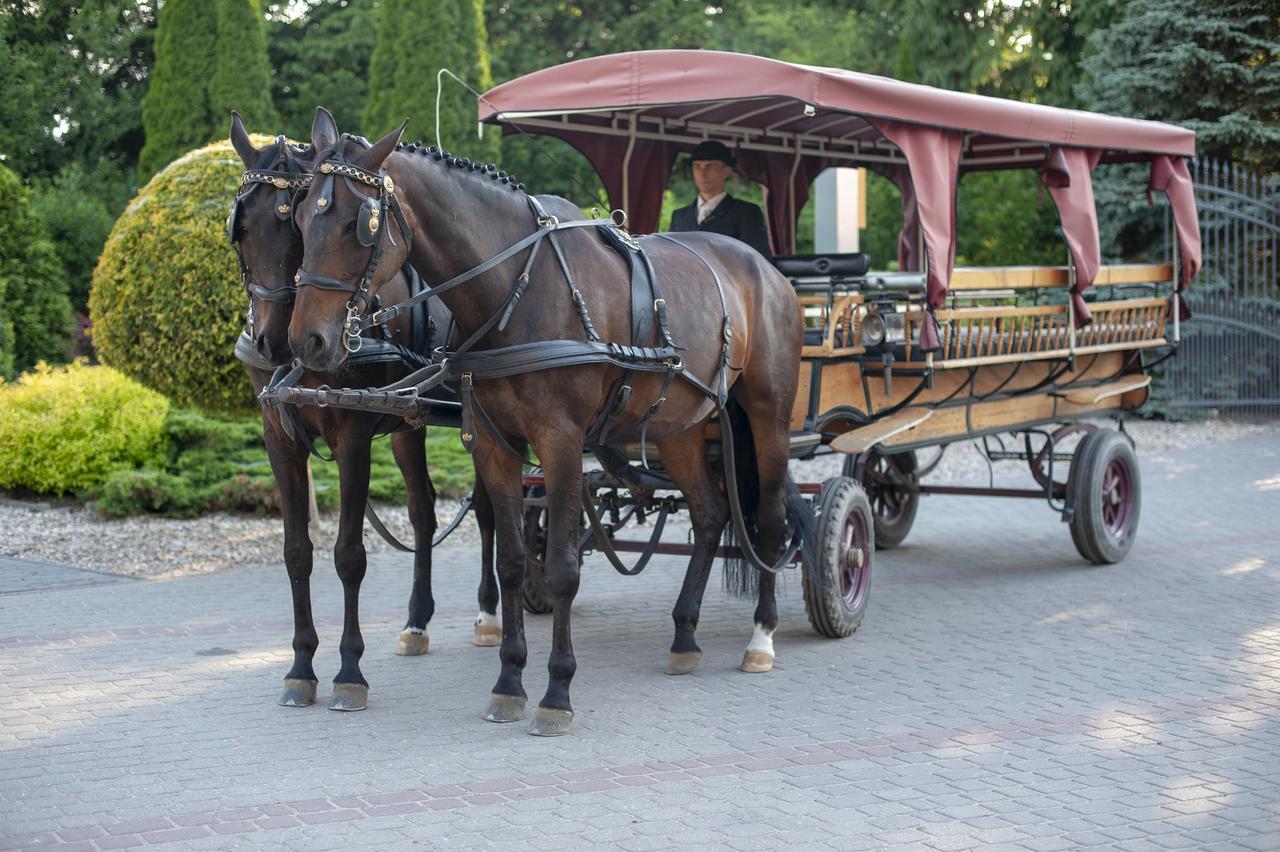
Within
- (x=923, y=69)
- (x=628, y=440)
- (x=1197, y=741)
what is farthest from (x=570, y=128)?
(x=923, y=69)

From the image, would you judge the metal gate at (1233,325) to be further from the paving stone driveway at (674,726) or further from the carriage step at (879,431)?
the carriage step at (879,431)

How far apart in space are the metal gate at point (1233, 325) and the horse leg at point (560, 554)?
12.9 m

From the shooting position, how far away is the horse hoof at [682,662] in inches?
249

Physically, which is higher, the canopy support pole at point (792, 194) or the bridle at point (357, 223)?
the canopy support pole at point (792, 194)

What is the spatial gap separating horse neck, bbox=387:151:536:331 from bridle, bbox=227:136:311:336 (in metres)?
0.43

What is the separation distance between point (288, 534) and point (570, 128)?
10.7 ft

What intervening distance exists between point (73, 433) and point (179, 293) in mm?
2557

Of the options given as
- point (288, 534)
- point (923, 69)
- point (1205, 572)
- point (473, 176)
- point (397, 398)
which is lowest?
point (1205, 572)

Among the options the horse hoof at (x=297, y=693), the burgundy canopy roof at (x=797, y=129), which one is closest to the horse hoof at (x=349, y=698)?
the horse hoof at (x=297, y=693)

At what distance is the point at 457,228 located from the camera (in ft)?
17.0

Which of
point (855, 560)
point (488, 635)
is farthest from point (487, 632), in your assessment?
point (855, 560)

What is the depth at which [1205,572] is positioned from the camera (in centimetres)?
857

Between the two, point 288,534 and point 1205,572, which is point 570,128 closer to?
point 288,534

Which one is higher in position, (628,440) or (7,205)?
(7,205)
